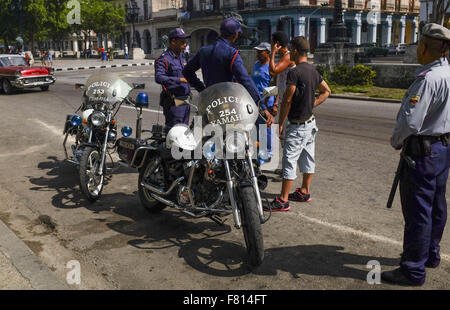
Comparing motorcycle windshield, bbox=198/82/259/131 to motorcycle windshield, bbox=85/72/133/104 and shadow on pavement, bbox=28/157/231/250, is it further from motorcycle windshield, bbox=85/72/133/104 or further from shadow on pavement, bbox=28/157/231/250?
motorcycle windshield, bbox=85/72/133/104

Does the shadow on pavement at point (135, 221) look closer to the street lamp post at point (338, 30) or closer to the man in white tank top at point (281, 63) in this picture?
the man in white tank top at point (281, 63)

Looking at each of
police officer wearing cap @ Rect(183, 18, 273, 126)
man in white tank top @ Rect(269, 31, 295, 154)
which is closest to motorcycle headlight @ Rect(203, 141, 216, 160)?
police officer wearing cap @ Rect(183, 18, 273, 126)

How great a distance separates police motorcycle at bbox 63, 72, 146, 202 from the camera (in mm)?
5629

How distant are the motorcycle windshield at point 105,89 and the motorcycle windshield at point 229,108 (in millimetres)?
2404

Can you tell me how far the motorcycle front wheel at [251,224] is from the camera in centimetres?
375

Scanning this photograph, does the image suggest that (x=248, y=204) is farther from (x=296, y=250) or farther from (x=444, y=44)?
(x=444, y=44)

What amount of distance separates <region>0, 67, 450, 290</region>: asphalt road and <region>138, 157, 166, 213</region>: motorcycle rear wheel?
0.09 metres

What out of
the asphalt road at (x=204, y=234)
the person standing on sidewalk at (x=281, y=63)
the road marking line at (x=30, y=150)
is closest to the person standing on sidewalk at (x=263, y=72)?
the person standing on sidewalk at (x=281, y=63)

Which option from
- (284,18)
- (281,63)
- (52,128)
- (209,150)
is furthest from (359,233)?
(284,18)

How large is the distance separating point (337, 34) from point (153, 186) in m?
18.0

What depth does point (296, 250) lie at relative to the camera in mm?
4273

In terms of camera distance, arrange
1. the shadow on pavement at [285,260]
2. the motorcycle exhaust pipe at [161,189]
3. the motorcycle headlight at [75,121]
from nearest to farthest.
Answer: the shadow on pavement at [285,260] → the motorcycle exhaust pipe at [161,189] → the motorcycle headlight at [75,121]

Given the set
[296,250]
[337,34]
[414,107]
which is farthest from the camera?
[337,34]

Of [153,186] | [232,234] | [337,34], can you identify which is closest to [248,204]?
[232,234]
